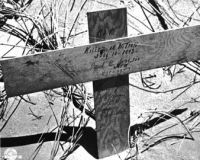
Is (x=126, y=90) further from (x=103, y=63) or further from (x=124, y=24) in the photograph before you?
(x=124, y=24)

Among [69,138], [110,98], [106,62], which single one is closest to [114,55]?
[106,62]

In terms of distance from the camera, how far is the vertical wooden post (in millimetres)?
1532

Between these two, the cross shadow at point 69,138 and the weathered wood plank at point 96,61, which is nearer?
the weathered wood plank at point 96,61

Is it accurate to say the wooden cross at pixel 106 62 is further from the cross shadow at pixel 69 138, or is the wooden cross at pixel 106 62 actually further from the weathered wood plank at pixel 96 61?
the cross shadow at pixel 69 138

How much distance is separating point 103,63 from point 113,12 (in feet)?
0.75

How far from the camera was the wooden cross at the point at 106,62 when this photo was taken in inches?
58.9

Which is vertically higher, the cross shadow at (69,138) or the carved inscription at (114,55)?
→ the carved inscription at (114,55)

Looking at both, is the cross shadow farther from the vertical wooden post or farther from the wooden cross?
the wooden cross

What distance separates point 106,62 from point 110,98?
0.24m

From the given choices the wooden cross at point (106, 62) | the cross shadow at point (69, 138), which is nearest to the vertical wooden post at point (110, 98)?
the wooden cross at point (106, 62)

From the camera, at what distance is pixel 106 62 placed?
158 centimetres

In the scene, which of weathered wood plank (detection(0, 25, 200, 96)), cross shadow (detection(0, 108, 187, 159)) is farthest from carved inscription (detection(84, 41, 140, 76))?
cross shadow (detection(0, 108, 187, 159))

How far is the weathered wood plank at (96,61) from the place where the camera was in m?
1.49

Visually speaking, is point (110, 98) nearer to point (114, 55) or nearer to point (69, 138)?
point (114, 55)
